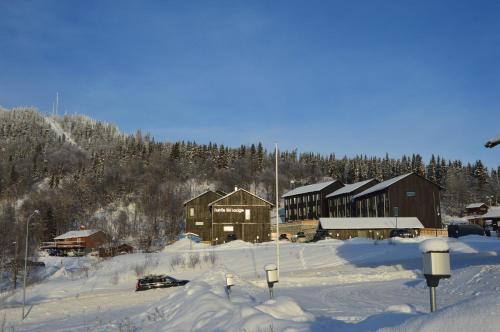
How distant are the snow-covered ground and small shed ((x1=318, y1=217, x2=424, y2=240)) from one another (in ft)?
37.0

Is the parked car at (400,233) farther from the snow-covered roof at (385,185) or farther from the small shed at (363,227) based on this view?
the snow-covered roof at (385,185)

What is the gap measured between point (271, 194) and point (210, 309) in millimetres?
149868

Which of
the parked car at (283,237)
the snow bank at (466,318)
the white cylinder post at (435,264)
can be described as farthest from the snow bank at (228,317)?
the parked car at (283,237)

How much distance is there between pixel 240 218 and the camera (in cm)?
8025

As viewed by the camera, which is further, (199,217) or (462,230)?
(199,217)

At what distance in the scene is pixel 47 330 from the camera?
60.7 ft

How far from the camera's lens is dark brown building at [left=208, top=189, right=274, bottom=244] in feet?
260

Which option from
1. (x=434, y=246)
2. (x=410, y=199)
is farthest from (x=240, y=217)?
(x=434, y=246)

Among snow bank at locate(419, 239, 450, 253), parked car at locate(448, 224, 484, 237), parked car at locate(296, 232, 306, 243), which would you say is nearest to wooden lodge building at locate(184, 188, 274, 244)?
parked car at locate(296, 232, 306, 243)

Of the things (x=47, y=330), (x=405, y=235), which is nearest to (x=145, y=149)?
(x=405, y=235)

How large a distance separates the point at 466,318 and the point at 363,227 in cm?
7084

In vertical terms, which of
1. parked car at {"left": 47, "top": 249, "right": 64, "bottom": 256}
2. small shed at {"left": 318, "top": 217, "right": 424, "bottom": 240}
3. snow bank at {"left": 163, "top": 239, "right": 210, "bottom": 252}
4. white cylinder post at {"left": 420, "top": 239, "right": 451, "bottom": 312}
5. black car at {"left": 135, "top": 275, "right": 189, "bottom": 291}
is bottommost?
black car at {"left": 135, "top": 275, "right": 189, "bottom": 291}

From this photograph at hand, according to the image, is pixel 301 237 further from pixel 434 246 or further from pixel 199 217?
pixel 434 246

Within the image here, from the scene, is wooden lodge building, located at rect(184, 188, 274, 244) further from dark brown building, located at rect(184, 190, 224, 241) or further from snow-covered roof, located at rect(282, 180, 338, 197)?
snow-covered roof, located at rect(282, 180, 338, 197)
